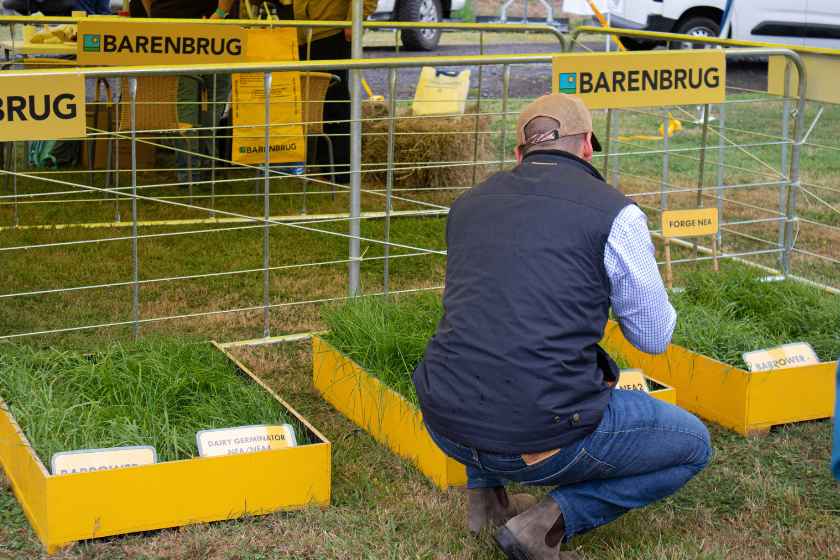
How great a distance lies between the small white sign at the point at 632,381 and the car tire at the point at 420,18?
1312cm

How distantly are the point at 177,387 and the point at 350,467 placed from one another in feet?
1.99

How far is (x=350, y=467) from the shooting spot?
146 inches

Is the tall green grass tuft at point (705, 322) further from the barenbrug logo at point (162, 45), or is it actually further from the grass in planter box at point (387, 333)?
the barenbrug logo at point (162, 45)

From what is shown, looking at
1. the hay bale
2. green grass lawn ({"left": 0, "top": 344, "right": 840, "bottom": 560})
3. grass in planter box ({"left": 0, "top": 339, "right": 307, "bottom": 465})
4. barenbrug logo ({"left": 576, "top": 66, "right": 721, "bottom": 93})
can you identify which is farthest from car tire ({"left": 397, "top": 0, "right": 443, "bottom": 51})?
green grass lawn ({"left": 0, "top": 344, "right": 840, "bottom": 560})

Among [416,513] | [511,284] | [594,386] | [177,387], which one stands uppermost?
[511,284]

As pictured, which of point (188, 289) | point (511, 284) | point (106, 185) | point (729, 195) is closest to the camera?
point (511, 284)

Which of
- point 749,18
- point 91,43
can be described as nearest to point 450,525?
point 91,43

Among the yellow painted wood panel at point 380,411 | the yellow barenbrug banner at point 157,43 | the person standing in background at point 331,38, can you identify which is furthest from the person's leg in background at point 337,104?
the yellow painted wood panel at point 380,411

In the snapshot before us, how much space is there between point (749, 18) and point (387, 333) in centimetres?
1133

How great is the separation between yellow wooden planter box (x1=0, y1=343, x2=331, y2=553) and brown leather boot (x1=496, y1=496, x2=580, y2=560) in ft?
2.26

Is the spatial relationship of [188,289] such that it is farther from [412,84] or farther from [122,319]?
[412,84]

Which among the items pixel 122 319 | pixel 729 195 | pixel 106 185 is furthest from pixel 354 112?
pixel 729 195

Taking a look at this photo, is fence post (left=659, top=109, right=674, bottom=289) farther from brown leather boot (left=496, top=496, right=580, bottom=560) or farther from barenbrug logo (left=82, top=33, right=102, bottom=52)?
barenbrug logo (left=82, top=33, right=102, bottom=52)

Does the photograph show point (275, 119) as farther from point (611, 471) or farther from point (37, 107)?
point (611, 471)
